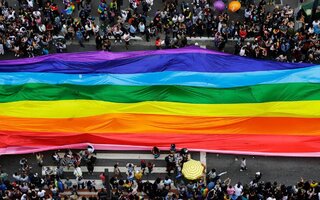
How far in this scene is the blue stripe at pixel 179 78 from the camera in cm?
2555

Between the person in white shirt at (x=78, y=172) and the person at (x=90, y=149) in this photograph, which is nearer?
the person in white shirt at (x=78, y=172)

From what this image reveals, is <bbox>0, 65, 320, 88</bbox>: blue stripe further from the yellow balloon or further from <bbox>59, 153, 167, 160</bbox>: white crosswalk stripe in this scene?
the yellow balloon

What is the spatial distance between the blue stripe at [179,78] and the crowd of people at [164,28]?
105 inches

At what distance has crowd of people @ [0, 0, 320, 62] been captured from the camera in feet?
93.2

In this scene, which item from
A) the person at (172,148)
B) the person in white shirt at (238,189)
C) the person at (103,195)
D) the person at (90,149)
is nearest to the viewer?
the person at (103,195)

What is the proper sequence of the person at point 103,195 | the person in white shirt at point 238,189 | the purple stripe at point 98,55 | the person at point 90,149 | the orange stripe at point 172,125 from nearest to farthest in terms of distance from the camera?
the person at point 103,195 < the person in white shirt at point 238,189 < the person at point 90,149 < the orange stripe at point 172,125 < the purple stripe at point 98,55

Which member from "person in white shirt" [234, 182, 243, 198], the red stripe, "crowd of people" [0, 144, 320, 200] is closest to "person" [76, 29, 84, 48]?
the red stripe

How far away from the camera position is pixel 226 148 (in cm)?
2442

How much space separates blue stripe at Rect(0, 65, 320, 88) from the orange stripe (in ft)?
6.80

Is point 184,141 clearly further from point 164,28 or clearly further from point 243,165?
point 164,28

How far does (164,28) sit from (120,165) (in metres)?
9.18

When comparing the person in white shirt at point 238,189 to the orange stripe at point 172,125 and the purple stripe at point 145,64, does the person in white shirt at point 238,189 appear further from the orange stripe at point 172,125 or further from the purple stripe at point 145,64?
the purple stripe at point 145,64

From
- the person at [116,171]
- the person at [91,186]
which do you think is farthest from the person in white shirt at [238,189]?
the person at [91,186]

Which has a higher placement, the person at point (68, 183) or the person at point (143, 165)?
the person at point (143, 165)
